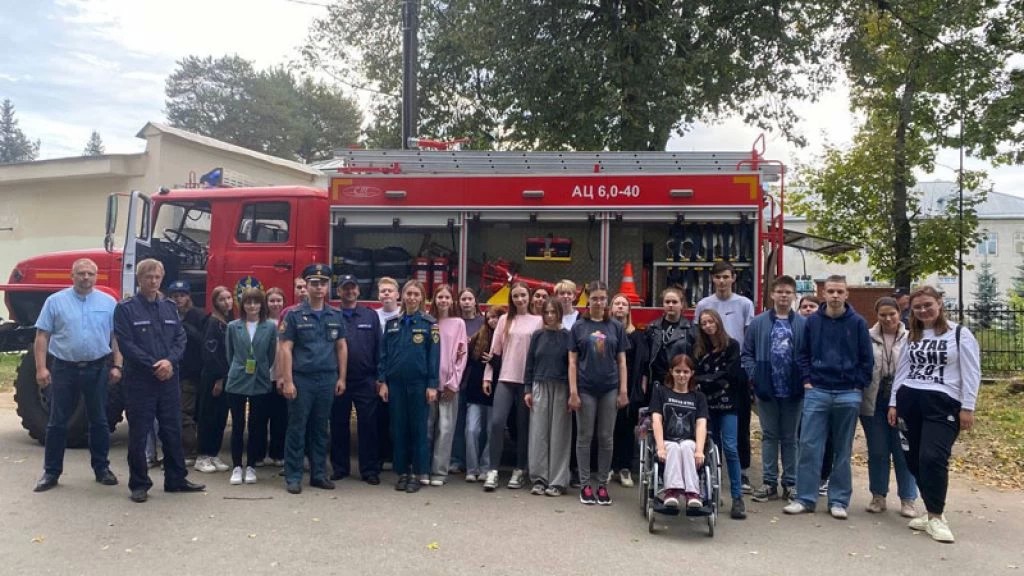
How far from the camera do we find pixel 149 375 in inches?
235

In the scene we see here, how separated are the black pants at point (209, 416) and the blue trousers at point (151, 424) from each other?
2.05ft

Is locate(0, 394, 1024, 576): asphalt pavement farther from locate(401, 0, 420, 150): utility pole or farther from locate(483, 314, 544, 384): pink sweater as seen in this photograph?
locate(401, 0, 420, 150): utility pole

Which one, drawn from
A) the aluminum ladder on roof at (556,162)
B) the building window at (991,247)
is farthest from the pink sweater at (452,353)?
the building window at (991,247)

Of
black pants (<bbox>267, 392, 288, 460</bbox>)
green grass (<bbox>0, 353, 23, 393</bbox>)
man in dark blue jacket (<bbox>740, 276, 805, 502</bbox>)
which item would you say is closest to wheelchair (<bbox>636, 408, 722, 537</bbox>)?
man in dark blue jacket (<bbox>740, 276, 805, 502</bbox>)

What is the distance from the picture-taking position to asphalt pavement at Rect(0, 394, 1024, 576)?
183 inches

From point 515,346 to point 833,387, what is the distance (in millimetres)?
2474

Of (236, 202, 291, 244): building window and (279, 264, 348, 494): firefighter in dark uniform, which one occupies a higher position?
(236, 202, 291, 244): building window

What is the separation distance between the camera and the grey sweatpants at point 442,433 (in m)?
6.55

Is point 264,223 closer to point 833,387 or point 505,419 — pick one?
point 505,419

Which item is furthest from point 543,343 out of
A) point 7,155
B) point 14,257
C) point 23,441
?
point 7,155

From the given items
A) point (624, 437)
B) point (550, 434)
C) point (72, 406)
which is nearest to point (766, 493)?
point (624, 437)

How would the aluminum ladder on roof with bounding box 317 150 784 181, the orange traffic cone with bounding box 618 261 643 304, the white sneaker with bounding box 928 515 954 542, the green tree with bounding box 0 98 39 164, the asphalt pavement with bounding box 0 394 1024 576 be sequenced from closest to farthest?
the asphalt pavement with bounding box 0 394 1024 576
the white sneaker with bounding box 928 515 954 542
the orange traffic cone with bounding box 618 261 643 304
the aluminum ladder on roof with bounding box 317 150 784 181
the green tree with bounding box 0 98 39 164

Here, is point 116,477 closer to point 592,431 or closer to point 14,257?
point 592,431

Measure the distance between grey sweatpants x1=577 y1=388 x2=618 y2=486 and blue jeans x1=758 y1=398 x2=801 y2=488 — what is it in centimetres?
122
